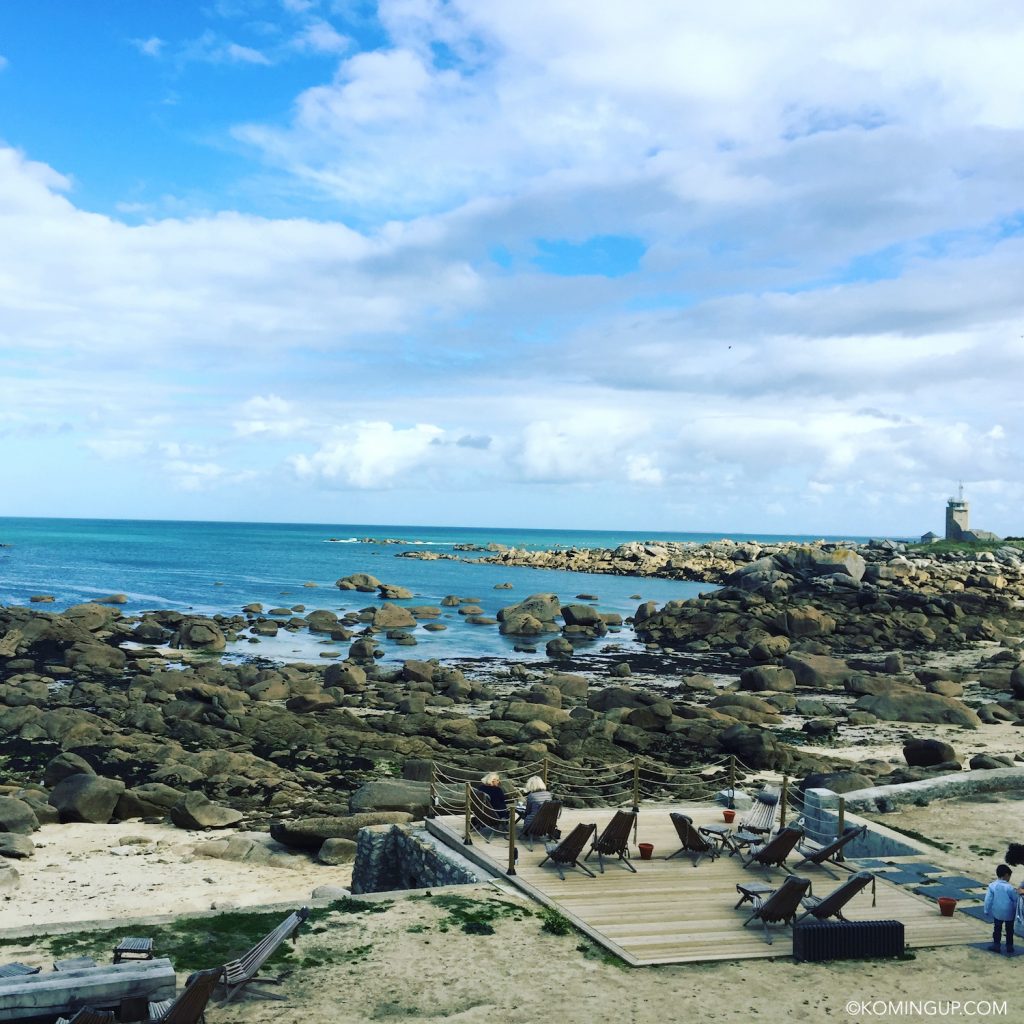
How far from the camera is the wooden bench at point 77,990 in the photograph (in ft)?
30.5

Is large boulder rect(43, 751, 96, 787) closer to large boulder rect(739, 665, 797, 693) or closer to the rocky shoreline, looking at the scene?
the rocky shoreline

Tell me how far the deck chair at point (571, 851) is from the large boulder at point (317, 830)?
5651mm

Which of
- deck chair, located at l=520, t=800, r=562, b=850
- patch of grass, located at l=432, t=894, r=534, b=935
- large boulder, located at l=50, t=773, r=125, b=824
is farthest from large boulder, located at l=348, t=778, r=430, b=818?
patch of grass, located at l=432, t=894, r=534, b=935

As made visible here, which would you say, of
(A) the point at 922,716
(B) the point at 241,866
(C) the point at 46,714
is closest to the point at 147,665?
→ (C) the point at 46,714

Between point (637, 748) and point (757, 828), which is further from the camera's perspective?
point (637, 748)

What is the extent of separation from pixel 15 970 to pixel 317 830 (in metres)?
9.39

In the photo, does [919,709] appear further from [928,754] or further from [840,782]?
[840,782]

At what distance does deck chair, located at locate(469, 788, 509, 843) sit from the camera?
16062mm

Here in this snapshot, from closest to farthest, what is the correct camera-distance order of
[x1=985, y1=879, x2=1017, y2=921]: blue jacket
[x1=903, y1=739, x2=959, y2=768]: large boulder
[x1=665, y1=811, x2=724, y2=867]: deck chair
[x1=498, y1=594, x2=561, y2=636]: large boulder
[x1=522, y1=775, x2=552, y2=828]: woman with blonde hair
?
[x1=985, y1=879, x2=1017, y2=921]: blue jacket
[x1=665, y1=811, x2=724, y2=867]: deck chair
[x1=522, y1=775, x2=552, y2=828]: woman with blonde hair
[x1=903, y1=739, x2=959, y2=768]: large boulder
[x1=498, y1=594, x2=561, y2=636]: large boulder

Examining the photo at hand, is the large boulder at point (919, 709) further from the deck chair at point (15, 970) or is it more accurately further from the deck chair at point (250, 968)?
the deck chair at point (15, 970)

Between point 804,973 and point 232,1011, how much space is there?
6.26 meters

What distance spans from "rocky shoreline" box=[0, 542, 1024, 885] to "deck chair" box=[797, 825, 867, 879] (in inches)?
239

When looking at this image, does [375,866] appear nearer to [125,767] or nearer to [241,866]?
[241,866]

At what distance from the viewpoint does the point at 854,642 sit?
5369 centimetres
